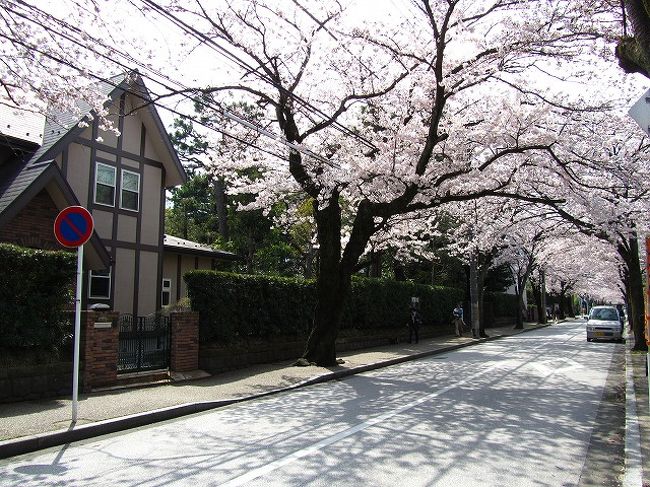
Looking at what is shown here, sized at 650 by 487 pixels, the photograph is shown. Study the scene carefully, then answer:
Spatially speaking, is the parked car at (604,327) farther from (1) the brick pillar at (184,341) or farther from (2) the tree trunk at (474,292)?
(1) the brick pillar at (184,341)

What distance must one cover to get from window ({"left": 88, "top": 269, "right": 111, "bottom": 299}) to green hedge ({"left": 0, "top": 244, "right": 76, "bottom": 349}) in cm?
823

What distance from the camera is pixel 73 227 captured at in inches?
316

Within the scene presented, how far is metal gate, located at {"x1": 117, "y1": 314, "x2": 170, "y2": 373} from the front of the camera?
11242 mm

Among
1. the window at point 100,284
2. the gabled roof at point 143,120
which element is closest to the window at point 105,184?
the gabled roof at point 143,120

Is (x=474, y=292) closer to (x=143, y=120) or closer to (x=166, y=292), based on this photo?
(x=166, y=292)

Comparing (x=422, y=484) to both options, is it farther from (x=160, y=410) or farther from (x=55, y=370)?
(x=55, y=370)

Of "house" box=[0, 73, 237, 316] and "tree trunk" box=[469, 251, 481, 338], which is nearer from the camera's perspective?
"house" box=[0, 73, 237, 316]

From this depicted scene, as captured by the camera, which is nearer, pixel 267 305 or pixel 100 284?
pixel 267 305

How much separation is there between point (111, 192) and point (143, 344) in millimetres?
8863

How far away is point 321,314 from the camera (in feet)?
47.9

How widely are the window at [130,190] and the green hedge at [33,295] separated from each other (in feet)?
32.0

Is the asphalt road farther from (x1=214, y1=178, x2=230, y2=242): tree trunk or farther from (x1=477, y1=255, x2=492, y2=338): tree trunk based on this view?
(x1=214, y1=178, x2=230, y2=242): tree trunk

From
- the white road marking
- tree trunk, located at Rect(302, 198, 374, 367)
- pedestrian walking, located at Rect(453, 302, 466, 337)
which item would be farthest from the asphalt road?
pedestrian walking, located at Rect(453, 302, 466, 337)

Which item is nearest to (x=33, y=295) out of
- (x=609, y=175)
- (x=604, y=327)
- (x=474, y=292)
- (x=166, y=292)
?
(x=166, y=292)
